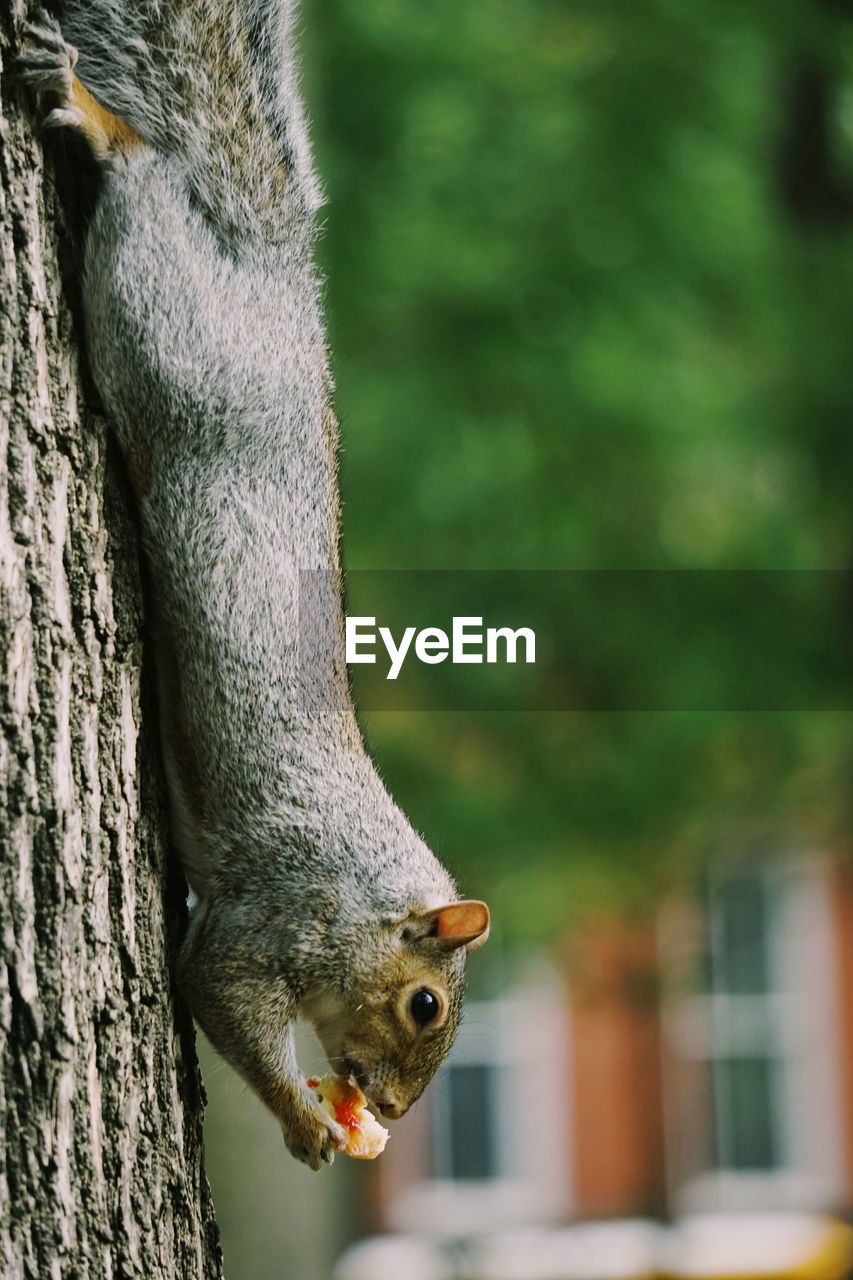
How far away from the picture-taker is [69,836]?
2.28 metres

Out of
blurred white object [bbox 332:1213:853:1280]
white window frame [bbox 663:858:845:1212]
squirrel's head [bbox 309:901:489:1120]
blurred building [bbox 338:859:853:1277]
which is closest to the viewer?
squirrel's head [bbox 309:901:489:1120]

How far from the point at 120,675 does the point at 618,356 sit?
3.91m

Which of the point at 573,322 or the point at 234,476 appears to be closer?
the point at 234,476

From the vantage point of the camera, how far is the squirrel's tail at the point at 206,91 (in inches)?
100

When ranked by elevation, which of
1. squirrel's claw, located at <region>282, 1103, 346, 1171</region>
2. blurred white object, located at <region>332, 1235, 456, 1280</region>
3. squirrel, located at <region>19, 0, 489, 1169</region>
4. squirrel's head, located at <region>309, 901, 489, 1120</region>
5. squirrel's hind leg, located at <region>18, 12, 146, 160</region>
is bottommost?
blurred white object, located at <region>332, 1235, 456, 1280</region>

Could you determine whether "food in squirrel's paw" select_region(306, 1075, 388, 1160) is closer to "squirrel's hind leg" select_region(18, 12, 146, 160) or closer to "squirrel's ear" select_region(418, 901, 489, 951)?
"squirrel's ear" select_region(418, 901, 489, 951)

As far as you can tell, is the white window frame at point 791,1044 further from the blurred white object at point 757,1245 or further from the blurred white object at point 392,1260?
the blurred white object at point 392,1260

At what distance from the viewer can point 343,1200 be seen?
6883 mm

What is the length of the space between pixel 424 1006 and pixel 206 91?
1593 mm

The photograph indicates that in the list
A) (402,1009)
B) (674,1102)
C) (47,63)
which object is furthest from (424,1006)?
(674,1102)

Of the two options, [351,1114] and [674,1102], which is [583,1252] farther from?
[351,1114]

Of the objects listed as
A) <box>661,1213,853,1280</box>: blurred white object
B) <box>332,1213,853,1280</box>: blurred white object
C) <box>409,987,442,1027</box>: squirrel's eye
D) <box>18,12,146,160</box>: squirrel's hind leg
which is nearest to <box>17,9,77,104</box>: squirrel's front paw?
<box>18,12,146,160</box>: squirrel's hind leg

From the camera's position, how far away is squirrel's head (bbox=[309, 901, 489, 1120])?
3014mm

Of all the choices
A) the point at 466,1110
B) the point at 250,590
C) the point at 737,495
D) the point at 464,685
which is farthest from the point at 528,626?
the point at 466,1110
